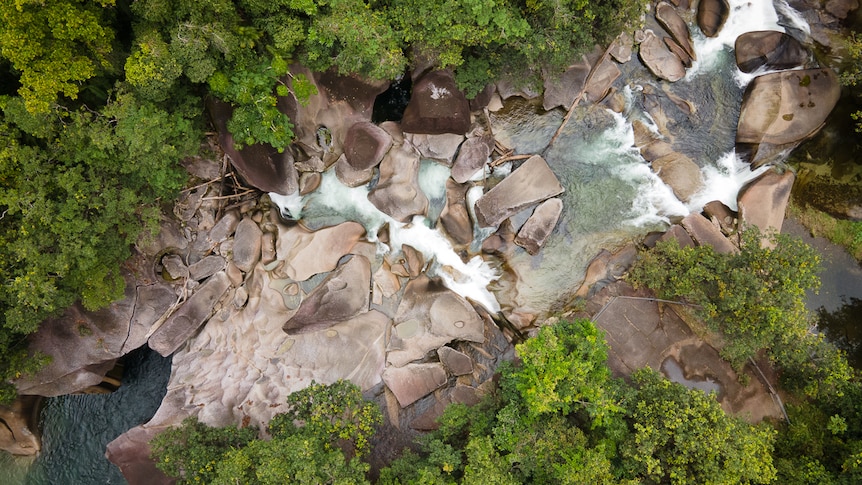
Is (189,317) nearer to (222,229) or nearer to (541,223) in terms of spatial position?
(222,229)

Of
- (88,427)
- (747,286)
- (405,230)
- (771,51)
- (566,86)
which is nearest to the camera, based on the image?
(747,286)

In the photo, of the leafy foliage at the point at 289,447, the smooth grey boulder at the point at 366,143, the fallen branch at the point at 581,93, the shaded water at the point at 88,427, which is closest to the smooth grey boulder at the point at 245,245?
the smooth grey boulder at the point at 366,143

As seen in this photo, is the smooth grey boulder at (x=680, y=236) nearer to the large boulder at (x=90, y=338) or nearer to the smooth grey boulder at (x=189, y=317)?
the smooth grey boulder at (x=189, y=317)

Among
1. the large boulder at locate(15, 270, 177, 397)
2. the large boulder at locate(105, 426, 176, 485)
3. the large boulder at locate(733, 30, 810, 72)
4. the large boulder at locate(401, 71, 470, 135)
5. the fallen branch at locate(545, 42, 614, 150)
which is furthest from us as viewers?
the fallen branch at locate(545, 42, 614, 150)

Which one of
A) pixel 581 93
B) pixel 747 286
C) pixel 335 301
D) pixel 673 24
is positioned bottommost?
pixel 335 301

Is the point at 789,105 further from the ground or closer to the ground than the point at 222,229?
further from the ground

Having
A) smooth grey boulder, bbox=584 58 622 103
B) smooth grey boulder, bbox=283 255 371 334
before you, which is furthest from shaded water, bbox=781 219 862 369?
smooth grey boulder, bbox=283 255 371 334

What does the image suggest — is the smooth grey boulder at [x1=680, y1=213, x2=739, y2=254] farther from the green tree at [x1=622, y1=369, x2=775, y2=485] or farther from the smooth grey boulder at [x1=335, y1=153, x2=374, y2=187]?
the smooth grey boulder at [x1=335, y1=153, x2=374, y2=187]

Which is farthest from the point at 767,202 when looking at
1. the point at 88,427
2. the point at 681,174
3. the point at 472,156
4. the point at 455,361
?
the point at 88,427
